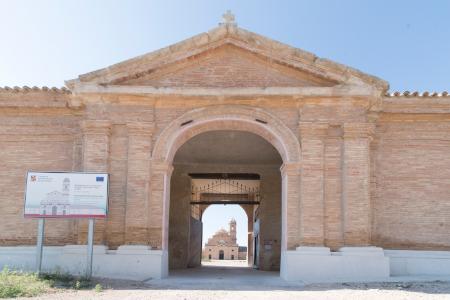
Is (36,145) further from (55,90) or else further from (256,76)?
(256,76)

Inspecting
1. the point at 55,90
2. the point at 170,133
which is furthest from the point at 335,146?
the point at 55,90

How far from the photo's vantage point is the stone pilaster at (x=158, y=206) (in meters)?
13.4

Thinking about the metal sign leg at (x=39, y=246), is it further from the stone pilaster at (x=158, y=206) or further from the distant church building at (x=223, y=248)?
the distant church building at (x=223, y=248)

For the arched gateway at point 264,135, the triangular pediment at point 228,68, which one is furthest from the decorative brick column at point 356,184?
the triangular pediment at point 228,68

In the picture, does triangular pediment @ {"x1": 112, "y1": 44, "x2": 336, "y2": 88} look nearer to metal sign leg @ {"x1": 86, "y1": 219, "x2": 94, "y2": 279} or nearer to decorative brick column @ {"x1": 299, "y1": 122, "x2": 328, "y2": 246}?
decorative brick column @ {"x1": 299, "y1": 122, "x2": 328, "y2": 246}

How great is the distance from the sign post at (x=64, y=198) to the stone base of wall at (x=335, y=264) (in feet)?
15.2

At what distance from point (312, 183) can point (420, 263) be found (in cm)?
357

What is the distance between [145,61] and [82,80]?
166 cm

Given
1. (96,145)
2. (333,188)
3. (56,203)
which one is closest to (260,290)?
(333,188)

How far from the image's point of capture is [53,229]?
14.1 metres

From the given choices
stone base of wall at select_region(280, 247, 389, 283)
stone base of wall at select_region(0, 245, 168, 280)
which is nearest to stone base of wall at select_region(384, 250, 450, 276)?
stone base of wall at select_region(280, 247, 389, 283)

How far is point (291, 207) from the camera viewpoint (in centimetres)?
1341

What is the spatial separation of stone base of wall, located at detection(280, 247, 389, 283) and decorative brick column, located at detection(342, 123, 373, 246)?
338 millimetres

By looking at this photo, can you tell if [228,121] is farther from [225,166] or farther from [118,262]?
→ [225,166]
